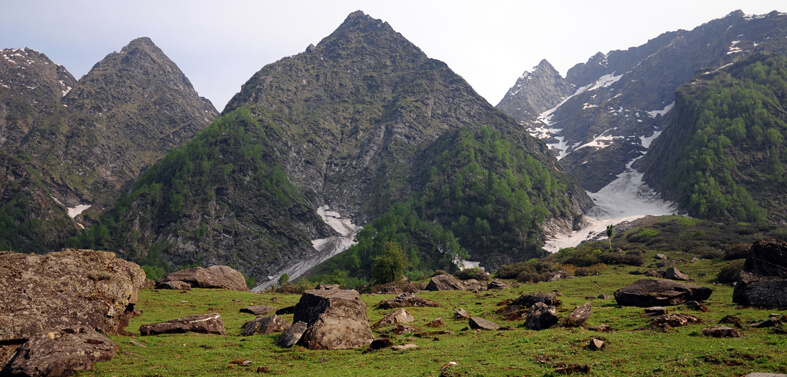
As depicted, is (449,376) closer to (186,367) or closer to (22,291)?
(186,367)

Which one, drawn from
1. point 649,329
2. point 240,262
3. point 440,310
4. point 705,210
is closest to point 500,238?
point 705,210

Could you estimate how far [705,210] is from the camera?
18312cm

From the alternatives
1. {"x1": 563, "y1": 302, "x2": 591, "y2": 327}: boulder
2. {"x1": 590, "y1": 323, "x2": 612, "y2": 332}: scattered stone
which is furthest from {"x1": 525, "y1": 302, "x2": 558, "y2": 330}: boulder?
{"x1": 590, "y1": 323, "x2": 612, "y2": 332}: scattered stone

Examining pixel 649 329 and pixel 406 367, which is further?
pixel 649 329

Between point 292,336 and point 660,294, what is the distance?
30.2m

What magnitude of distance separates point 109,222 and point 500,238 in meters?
180

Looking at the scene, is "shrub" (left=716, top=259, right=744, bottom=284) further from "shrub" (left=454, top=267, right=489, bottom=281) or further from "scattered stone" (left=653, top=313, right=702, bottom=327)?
"shrub" (left=454, top=267, right=489, bottom=281)

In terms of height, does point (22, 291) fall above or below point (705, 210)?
above

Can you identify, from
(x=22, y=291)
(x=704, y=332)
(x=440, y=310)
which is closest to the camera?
(x=704, y=332)

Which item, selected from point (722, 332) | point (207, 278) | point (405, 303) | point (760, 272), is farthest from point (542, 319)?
point (207, 278)

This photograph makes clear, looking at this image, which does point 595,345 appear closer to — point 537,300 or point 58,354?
point 537,300

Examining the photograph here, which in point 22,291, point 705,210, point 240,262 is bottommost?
point 240,262

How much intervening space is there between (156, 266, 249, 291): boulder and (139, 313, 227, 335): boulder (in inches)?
956

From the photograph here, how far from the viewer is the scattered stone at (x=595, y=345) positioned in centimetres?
1994
